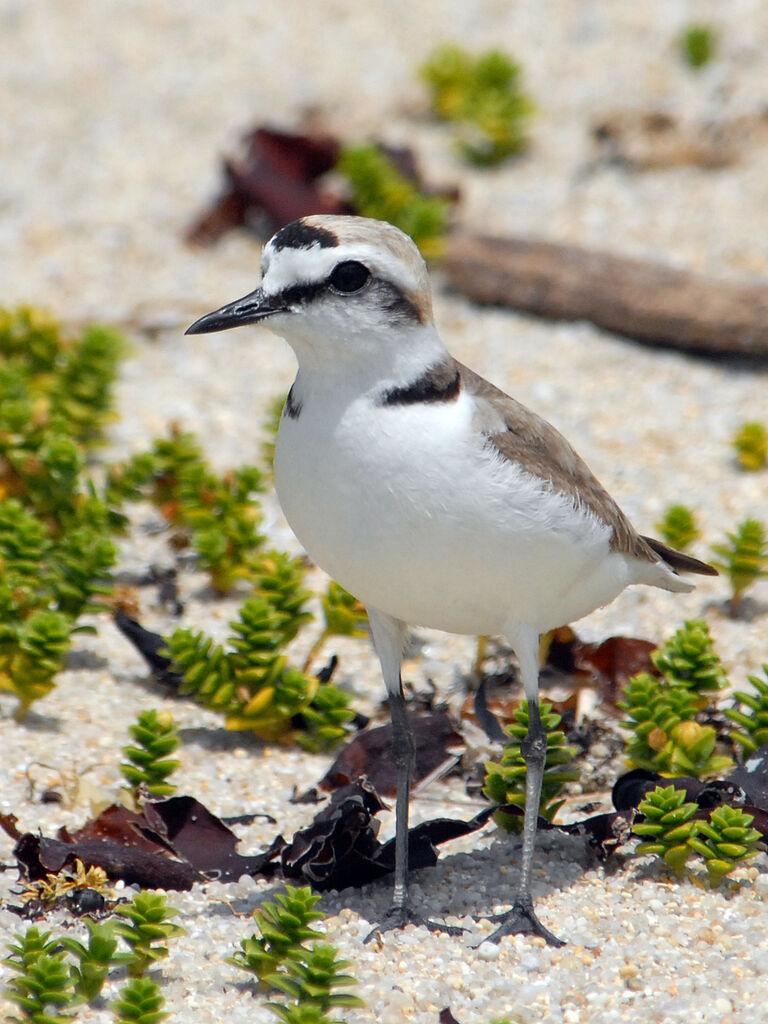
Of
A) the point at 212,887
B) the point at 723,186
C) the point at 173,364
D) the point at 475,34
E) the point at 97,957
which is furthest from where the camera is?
the point at 475,34

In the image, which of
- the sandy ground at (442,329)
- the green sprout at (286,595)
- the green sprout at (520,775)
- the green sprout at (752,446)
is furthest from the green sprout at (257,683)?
the green sprout at (752,446)

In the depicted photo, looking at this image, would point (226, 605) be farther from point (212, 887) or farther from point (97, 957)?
point (97, 957)

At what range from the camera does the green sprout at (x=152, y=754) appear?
4.05 m

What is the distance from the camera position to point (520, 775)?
4094 millimetres

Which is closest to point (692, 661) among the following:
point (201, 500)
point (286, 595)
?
point (286, 595)

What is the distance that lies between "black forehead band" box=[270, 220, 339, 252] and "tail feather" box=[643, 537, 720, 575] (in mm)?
1529

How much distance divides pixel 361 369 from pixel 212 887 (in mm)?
1511

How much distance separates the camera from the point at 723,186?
26.5 ft

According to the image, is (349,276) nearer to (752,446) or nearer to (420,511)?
(420,511)

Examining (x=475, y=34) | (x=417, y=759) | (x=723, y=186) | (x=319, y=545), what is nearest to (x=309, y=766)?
(x=417, y=759)

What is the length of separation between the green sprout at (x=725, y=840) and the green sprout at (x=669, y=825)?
0.03m

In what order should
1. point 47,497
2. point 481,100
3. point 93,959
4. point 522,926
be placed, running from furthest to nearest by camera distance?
point 481,100 → point 47,497 → point 522,926 → point 93,959

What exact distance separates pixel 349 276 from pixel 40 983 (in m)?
1.83

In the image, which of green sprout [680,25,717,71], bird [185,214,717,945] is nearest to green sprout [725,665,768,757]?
bird [185,214,717,945]
